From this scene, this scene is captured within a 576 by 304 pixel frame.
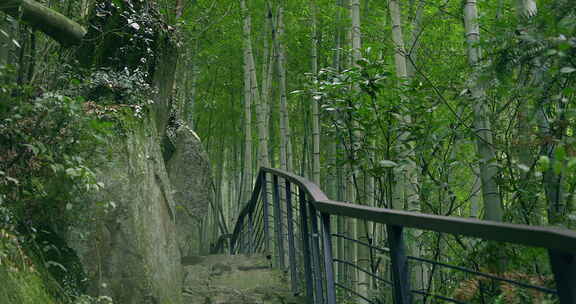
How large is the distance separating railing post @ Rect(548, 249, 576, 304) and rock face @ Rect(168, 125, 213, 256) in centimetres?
724

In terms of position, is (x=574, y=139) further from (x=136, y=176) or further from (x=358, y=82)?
(x=136, y=176)

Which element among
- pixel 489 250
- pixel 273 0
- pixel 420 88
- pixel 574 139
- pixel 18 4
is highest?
pixel 273 0

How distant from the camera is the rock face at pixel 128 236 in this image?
2.98 metres

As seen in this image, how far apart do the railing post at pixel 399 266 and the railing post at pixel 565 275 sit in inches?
21.7

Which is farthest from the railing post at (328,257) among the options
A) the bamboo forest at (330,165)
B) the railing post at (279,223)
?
the railing post at (279,223)

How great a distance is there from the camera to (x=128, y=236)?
3172 millimetres

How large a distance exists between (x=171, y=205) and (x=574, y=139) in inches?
130

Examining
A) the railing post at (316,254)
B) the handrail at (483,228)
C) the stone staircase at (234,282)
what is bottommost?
the stone staircase at (234,282)

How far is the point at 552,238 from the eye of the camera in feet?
2.72

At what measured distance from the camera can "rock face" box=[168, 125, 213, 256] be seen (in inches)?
315

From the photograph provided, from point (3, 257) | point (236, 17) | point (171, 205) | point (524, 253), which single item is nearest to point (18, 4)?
point (3, 257)

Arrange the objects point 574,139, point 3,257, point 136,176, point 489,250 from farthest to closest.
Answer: point 136,176, point 489,250, point 3,257, point 574,139

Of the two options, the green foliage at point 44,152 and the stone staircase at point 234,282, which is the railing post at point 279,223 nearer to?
the stone staircase at point 234,282

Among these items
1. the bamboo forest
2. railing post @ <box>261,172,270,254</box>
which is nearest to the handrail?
the bamboo forest
